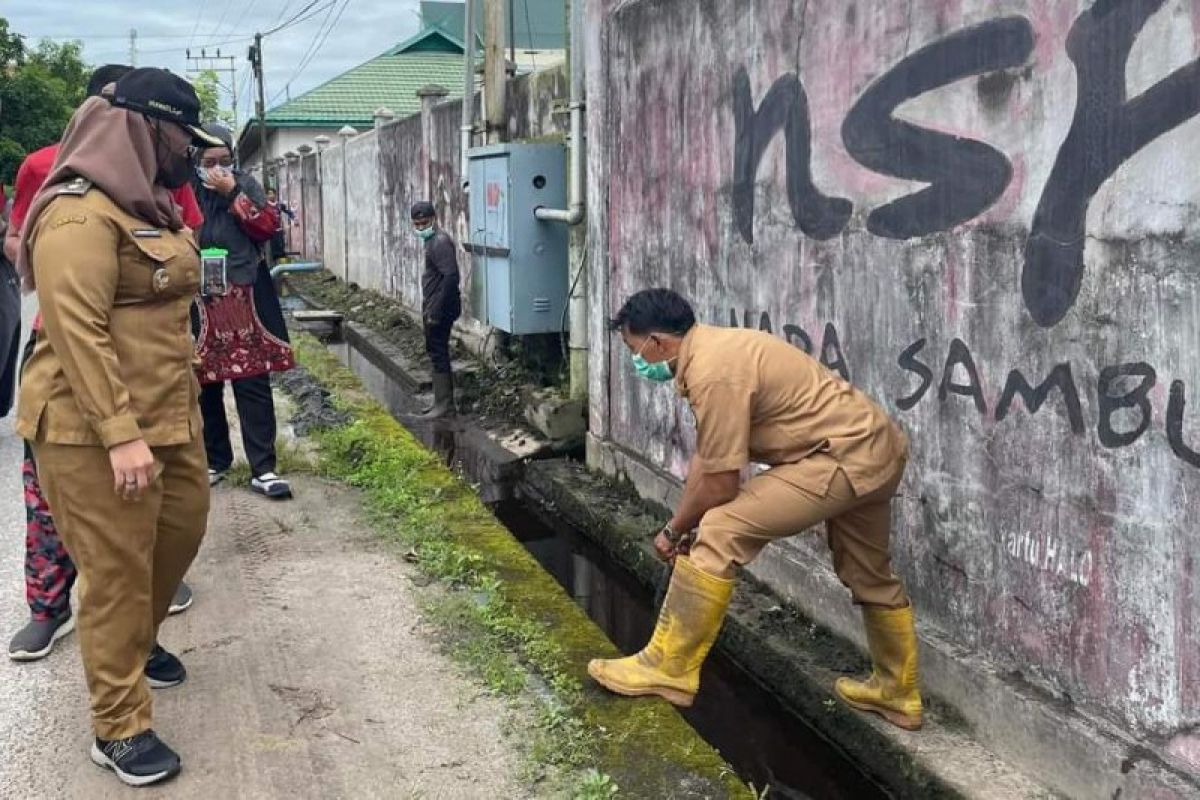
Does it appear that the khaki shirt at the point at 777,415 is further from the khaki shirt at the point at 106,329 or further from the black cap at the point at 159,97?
the black cap at the point at 159,97

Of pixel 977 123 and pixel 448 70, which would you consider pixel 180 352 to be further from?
pixel 448 70

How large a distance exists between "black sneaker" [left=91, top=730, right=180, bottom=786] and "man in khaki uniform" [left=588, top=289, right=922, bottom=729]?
1.36 metres

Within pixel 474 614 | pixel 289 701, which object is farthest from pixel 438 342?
pixel 289 701

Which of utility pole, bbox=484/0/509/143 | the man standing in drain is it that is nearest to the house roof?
utility pole, bbox=484/0/509/143

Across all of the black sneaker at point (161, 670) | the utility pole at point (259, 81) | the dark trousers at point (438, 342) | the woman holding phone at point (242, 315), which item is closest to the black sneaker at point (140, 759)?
the black sneaker at point (161, 670)

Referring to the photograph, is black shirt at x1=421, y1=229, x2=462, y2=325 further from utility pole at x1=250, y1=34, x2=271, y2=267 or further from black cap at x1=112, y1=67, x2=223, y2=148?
utility pole at x1=250, y1=34, x2=271, y2=267

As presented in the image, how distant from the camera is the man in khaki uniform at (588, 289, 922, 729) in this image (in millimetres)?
3551

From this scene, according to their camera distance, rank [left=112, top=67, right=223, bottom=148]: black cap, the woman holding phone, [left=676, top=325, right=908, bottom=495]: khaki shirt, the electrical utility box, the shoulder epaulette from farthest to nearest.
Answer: the electrical utility box < the woman holding phone < [left=676, top=325, right=908, bottom=495]: khaki shirt < [left=112, top=67, right=223, bottom=148]: black cap < the shoulder epaulette

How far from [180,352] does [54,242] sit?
477 mm

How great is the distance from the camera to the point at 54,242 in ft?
9.46

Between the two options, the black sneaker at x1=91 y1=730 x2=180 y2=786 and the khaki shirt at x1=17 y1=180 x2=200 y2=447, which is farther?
the black sneaker at x1=91 y1=730 x2=180 y2=786

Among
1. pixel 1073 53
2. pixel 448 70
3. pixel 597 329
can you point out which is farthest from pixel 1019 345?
pixel 448 70

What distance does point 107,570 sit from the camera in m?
2.98

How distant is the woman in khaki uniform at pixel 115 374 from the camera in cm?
287
